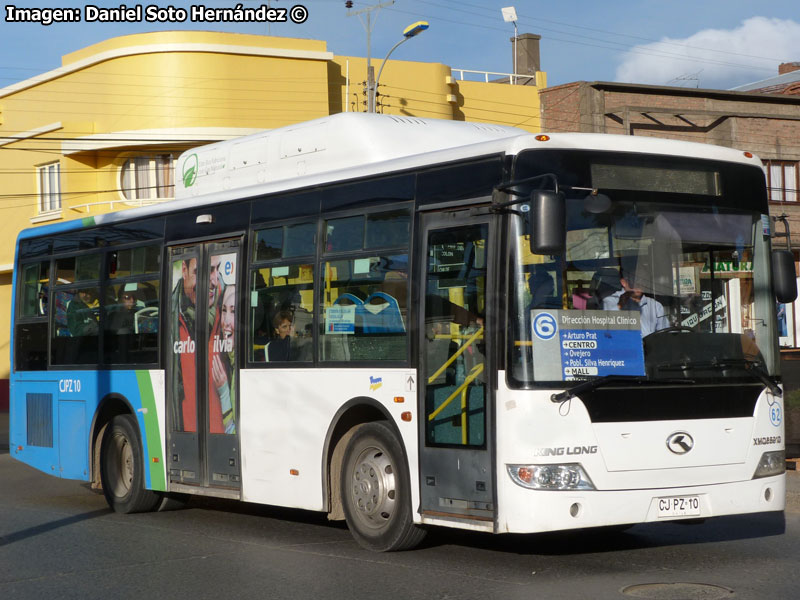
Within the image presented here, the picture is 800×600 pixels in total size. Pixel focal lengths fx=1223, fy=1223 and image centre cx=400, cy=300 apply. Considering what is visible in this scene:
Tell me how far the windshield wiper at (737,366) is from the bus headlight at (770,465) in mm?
446

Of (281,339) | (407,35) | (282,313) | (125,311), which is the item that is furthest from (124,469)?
(407,35)

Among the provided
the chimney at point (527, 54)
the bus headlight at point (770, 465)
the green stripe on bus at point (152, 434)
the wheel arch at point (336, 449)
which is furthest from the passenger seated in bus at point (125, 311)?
the chimney at point (527, 54)

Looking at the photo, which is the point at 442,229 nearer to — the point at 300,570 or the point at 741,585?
the point at 300,570

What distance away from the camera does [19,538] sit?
11086 millimetres

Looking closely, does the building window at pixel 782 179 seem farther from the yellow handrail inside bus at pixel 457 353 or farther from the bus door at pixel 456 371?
the yellow handrail inside bus at pixel 457 353

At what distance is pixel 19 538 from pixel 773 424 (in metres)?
6.65

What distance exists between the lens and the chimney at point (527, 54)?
43.3 metres

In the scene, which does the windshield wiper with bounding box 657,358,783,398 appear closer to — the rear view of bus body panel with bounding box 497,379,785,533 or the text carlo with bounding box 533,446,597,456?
the rear view of bus body panel with bounding box 497,379,785,533

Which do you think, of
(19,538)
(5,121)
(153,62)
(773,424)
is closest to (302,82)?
(153,62)

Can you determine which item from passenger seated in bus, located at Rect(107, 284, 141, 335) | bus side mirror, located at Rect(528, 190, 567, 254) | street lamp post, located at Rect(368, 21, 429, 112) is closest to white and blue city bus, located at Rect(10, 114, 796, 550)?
bus side mirror, located at Rect(528, 190, 567, 254)

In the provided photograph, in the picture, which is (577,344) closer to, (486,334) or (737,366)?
(486,334)

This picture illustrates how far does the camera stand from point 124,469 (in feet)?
43.5

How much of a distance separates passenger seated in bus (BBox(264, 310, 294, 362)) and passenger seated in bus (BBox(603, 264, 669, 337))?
129 inches

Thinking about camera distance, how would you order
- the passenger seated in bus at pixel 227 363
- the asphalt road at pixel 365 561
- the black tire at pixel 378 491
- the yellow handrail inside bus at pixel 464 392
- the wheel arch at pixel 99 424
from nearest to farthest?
the asphalt road at pixel 365 561 → the yellow handrail inside bus at pixel 464 392 → the black tire at pixel 378 491 → the passenger seated in bus at pixel 227 363 → the wheel arch at pixel 99 424
